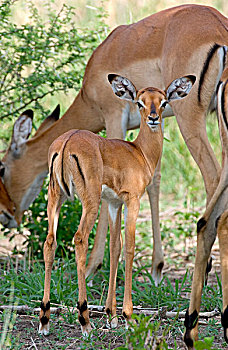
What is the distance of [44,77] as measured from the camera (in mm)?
5828

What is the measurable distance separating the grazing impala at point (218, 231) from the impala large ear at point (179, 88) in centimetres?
61

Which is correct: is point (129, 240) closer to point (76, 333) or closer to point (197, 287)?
point (197, 287)

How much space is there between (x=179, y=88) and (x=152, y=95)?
25cm

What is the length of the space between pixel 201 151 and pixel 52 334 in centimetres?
176

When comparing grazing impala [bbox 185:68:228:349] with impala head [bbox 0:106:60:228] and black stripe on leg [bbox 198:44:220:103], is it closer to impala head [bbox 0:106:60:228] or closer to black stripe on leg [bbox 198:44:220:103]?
black stripe on leg [bbox 198:44:220:103]

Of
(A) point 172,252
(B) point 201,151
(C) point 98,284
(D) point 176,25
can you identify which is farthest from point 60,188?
(A) point 172,252

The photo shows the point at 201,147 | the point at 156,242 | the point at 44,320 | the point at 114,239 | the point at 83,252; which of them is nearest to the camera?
the point at 83,252

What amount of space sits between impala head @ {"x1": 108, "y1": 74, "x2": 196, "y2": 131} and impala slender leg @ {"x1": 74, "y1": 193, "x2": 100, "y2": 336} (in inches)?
27.4

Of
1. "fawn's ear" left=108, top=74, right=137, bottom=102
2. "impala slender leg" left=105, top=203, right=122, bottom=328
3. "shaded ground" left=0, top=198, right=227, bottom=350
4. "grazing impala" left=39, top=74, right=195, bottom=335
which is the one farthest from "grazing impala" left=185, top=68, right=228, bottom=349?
"fawn's ear" left=108, top=74, right=137, bottom=102

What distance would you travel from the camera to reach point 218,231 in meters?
3.40

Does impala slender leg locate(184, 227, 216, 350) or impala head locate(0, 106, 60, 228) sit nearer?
impala slender leg locate(184, 227, 216, 350)

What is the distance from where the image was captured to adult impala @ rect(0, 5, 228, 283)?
454 cm

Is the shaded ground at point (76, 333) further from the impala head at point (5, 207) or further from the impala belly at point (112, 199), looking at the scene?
the impala head at point (5, 207)

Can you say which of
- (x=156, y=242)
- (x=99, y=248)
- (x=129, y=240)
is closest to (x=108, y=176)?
Result: (x=129, y=240)
